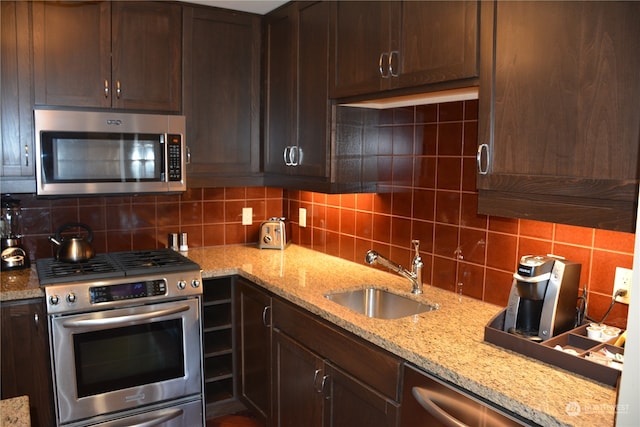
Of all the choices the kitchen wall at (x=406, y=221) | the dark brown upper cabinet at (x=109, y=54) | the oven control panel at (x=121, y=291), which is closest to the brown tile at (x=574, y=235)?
the kitchen wall at (x=406, y=221)

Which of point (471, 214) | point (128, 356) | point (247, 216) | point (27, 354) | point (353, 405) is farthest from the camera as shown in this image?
point (247, 216)

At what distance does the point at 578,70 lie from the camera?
1.39m

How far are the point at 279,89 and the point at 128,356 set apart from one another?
5.19ft

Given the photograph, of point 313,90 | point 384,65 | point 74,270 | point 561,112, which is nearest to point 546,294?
point 561,112

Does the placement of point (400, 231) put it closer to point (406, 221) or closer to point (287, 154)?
point (406, 221)

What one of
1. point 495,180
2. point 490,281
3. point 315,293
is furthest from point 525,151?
point 315,293

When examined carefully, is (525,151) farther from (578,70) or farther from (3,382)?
(3,382)

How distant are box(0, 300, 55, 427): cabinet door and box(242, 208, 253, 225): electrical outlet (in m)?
1.36

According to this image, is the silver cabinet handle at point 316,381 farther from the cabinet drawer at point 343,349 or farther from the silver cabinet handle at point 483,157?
the silver cabinet handle at point 483,157

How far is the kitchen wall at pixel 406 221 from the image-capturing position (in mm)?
1887

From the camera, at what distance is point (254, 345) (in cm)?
271

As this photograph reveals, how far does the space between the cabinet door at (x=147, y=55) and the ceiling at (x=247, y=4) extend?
179mm

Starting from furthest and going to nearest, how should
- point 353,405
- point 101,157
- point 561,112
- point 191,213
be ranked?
point 191,213 → point 101,157 → point 353,405 → point 561,112

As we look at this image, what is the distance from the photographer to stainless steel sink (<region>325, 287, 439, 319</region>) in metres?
2.30
